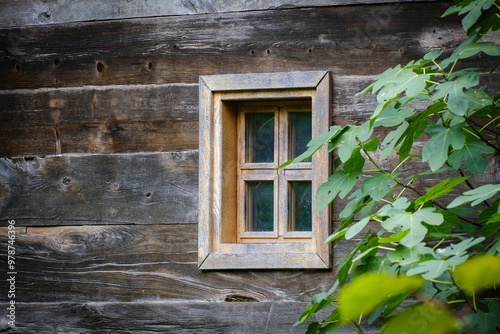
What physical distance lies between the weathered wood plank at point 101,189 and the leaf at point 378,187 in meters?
1.01

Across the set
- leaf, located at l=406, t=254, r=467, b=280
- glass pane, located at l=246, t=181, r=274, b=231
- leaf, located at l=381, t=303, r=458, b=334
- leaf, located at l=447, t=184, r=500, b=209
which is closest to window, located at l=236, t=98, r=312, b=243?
glass pane, located at l=246, t=181, r=274, b=231

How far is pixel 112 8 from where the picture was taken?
2730mm

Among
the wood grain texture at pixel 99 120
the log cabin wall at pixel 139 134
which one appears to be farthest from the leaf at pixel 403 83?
the wood grain texture at pixel 99 120

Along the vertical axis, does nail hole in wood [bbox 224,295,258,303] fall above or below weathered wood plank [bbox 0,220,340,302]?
below

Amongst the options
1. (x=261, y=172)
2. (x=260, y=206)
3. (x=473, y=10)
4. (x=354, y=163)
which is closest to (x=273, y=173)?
(x=261, y=172)

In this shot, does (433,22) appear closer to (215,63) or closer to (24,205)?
(215,63)

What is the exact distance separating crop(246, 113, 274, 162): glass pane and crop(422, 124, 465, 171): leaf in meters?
1.04

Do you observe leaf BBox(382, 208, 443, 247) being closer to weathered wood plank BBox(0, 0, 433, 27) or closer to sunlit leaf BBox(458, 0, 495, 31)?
sunlit leaf BBox(458, 0, 495, 31)

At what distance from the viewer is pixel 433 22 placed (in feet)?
8.05

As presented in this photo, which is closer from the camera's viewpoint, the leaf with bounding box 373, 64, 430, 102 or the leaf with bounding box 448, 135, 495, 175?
the leaf with bounding box 373, 64, 430, 102

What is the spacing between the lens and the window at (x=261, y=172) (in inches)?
97.7

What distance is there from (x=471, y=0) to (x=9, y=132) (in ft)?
7.54

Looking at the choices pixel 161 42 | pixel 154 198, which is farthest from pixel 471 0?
pixel 154 198

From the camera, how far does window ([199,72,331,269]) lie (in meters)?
2.48
